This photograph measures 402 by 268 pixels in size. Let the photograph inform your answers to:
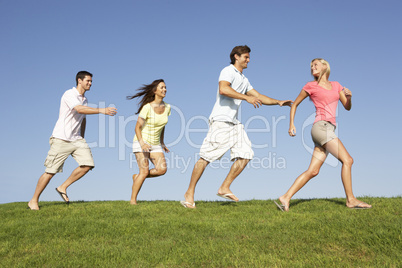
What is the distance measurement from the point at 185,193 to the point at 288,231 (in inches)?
111

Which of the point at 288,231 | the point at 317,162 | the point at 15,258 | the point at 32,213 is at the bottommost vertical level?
the point at 32,213

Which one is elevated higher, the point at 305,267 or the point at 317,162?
the point at 317,162

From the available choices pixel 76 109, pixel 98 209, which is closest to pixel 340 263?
pixel 98 209

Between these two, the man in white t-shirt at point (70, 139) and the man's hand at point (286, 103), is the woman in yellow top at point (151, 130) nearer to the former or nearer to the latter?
the man in white t-shirt at point (70, 139)

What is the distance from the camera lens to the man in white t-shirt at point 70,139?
8.62 metres

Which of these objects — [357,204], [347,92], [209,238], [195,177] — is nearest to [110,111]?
[195,177]

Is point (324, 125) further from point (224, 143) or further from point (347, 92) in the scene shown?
point (224, 143)

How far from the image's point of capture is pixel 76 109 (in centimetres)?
844

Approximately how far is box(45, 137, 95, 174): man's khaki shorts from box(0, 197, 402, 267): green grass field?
1333 mm

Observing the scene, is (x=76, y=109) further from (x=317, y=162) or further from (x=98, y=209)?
(x=317, y=162)

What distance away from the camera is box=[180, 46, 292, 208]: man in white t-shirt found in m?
7.59

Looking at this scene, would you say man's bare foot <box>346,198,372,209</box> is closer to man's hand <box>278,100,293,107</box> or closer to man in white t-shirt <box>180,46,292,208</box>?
man in white t-shirt <box>180,46,292,208</box>

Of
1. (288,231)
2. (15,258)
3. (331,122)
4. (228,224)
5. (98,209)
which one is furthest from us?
(98,209)

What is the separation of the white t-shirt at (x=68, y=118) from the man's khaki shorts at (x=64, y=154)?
0.14 meters
